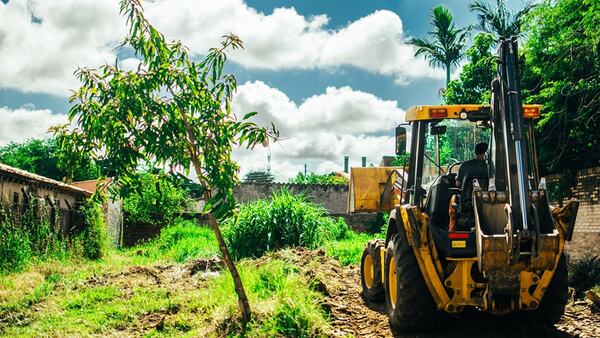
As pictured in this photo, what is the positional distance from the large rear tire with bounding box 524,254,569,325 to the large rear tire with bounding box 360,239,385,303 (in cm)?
217

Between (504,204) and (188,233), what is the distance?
714 inches

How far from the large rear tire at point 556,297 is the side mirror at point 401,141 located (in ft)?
6.94

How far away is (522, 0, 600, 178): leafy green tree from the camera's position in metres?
13.2

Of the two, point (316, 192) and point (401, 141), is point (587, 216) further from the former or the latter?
point (316, 192)

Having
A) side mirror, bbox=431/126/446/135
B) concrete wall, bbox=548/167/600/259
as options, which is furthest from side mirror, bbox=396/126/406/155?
concrete wall, bbox=548/167/600/259

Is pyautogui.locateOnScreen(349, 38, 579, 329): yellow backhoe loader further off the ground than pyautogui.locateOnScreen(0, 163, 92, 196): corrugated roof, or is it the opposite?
pyautogui.locateOnScreen(0, 163, 92, 196): corrugated roof

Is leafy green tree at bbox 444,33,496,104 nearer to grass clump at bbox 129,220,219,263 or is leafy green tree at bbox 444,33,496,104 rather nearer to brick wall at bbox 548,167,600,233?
brick wall at bbox 548,167,600,233

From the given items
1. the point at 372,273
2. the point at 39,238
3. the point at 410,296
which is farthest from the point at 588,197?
the point at 39,238

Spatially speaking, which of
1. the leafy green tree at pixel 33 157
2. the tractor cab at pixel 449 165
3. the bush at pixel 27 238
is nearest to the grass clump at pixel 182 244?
the bush at pixel 27 238

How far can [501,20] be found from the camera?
935 inches

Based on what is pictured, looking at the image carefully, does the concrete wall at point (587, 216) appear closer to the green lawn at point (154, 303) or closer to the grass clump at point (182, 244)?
the green lawn at point (154, 303)

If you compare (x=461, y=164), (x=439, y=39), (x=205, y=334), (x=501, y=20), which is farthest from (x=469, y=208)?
(x=439, y=39)

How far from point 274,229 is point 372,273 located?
6.42m

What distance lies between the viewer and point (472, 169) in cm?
709
